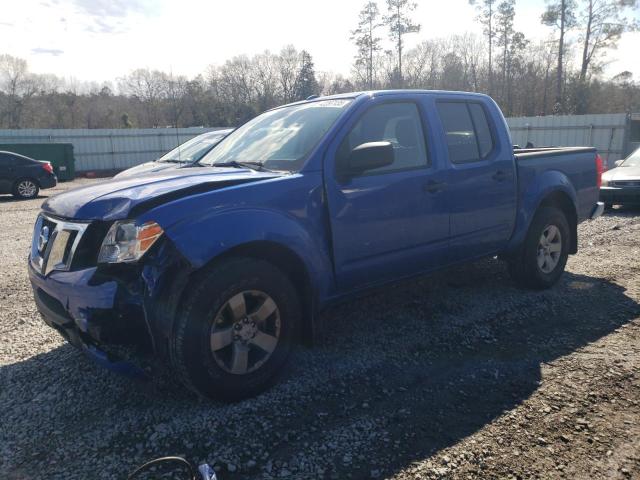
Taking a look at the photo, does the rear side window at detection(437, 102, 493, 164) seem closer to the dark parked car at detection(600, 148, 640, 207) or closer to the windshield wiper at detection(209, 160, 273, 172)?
the windshield wiper at detection(209, 160, 273, 172)

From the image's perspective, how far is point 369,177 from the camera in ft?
11.7

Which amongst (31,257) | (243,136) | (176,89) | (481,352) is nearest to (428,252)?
(481,352)

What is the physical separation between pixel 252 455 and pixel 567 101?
4360 cm

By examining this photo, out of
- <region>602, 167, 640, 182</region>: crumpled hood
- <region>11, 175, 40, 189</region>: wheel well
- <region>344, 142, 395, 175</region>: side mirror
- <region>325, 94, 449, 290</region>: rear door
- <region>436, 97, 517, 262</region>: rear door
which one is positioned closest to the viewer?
<region>344, 142, 395, 175</region>: side mirror

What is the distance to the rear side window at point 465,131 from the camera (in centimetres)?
427

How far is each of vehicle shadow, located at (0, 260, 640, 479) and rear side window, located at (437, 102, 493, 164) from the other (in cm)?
146

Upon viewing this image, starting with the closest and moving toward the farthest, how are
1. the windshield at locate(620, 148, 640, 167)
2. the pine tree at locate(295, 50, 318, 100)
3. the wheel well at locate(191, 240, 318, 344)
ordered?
the wheel well at locate(191, 240, 318, 344) < the windshield at locate(620, 148, 640, 167) < the pine tree at locate(295, 50, 318, 100)

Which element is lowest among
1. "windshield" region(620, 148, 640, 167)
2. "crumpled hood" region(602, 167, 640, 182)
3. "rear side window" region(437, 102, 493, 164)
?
"crumpled hood" region(602, 167, 640, 182)

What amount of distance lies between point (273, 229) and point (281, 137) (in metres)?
1.09

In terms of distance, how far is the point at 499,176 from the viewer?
453 centimetres

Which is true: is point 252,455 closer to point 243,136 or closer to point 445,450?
point 445,450

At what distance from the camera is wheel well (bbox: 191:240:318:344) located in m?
3.04

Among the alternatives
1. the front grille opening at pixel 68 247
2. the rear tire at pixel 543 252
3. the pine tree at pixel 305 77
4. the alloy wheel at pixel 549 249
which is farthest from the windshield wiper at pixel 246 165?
the pine tree at pixel 305 77

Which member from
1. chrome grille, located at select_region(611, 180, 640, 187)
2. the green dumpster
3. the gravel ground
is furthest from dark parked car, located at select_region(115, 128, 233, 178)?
the green dumpster
